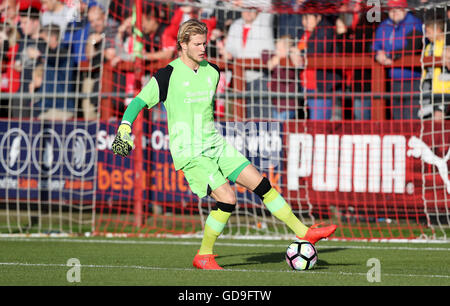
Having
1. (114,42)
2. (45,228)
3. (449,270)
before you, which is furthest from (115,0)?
(449,270)

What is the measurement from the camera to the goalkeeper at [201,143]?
22.8ft

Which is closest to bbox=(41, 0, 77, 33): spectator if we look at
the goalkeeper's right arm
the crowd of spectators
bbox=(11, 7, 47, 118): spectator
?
the crowd of spectators

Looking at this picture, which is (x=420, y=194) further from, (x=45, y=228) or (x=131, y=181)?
(x=45, y=228)

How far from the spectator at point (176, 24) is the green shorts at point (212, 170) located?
16.7 ft

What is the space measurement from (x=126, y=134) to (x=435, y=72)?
19.6 feet

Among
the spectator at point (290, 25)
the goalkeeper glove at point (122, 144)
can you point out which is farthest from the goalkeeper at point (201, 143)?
the spectator at point (290, 25)

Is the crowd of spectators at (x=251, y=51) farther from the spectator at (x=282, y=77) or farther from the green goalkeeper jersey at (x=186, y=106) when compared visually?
the green goalkeeper jersey at (x=186, y=106)

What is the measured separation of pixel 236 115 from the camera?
11664mm

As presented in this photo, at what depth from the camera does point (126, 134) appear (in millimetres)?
6484

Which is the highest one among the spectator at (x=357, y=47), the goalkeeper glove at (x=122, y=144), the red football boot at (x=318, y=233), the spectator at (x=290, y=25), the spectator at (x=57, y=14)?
the spectator at (x=57, y=14)

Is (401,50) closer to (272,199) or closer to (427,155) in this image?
(427,155)

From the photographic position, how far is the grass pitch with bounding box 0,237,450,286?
6.02m

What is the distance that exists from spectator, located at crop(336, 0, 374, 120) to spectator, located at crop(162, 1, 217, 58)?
187cm

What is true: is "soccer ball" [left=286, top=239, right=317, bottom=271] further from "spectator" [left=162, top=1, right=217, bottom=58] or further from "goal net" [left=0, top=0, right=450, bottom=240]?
"spectator" [left=162, top=1, right=217, bottom=58]
